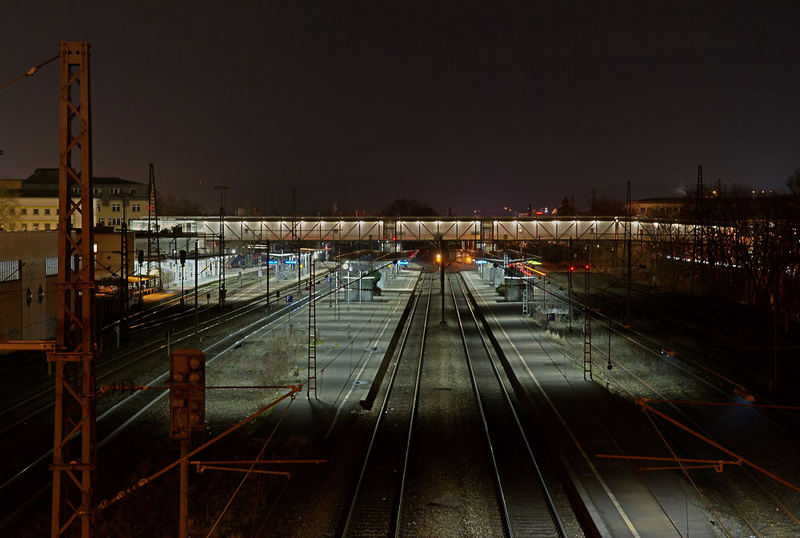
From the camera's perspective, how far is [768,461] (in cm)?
1238

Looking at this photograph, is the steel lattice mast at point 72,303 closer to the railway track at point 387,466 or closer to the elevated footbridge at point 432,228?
the railway track at point 387,466

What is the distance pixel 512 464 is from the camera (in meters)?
12.1

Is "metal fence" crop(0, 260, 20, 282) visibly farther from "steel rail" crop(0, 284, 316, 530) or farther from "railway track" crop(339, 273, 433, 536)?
"railway track" crop(339, 273, 433, 536)

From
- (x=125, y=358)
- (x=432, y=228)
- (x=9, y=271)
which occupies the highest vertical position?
(x=432, y=228)

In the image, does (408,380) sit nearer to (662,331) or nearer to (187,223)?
(662,331)

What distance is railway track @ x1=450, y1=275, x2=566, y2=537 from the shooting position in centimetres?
953

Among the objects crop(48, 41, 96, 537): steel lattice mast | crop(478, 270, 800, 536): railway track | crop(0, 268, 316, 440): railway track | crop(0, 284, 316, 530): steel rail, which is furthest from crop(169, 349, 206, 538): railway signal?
crop(0, 268, 316, 440): railway track

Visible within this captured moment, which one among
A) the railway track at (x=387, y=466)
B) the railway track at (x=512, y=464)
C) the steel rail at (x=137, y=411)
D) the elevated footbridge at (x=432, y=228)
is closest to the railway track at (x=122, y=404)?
the steel rail at (x=137, y=411)

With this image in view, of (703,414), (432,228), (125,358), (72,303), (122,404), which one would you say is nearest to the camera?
(72,303)

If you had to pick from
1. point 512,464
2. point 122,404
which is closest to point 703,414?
point 512,464

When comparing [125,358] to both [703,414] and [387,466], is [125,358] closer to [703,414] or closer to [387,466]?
[387,466]

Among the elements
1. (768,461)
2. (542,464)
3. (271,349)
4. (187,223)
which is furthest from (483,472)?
(187,223)

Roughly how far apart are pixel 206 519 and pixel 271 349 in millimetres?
14446

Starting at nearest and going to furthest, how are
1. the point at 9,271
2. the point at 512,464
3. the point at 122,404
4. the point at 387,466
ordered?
the point at 387,466
the point at 512,464
the point at 122,404
the point at 9,271
